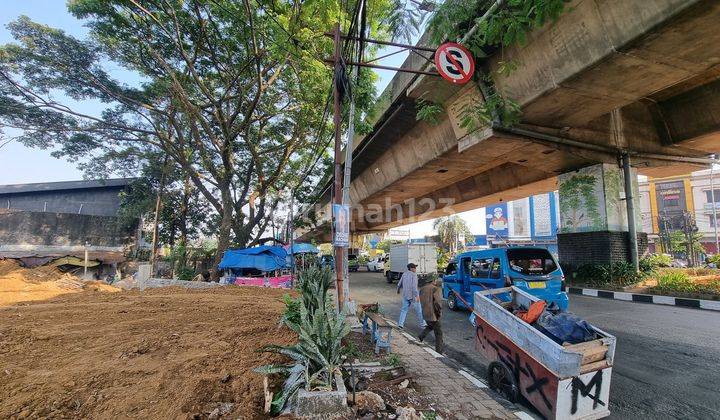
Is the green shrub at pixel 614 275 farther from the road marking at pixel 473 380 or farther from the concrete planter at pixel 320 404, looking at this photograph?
the concrete planter at pixel 320 404

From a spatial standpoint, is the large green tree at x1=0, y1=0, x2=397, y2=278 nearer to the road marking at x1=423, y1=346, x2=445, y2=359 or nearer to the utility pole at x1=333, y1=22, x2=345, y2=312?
the utility pole at x1=333, y1=22, x2=345, y2=312

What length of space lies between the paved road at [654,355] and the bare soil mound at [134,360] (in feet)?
11.9

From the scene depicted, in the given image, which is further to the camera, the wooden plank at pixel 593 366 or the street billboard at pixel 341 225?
the street billboard at pixel 341 225

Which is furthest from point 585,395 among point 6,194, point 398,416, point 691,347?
point 6,194

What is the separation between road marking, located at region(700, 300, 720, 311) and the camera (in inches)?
355

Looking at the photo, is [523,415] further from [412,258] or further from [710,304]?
[412,258]

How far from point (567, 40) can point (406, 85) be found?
3.99 metres

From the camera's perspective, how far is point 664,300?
9961 mm

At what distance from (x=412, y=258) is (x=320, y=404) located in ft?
57.5

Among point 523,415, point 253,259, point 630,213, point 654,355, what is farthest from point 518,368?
point 253,259

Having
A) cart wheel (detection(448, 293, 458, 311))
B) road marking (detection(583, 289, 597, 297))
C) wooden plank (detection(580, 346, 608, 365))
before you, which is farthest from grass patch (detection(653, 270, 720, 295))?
wooden plank (detection(580, 346, 608, 365))

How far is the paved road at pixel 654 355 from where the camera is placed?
3.98m

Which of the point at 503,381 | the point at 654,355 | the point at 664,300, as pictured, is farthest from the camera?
the point at 664,300

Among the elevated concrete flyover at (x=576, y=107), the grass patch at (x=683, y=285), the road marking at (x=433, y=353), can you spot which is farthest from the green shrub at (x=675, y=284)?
the road marking at (x=433, y=353)
